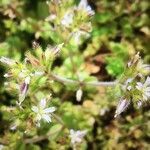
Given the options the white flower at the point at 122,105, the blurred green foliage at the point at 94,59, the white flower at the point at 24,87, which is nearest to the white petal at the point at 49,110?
the white flower at the point at 24,87

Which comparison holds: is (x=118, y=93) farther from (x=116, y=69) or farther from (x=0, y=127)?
(x=0, y=127)

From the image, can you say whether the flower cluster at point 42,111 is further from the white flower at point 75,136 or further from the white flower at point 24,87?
the white flower at point 75,136

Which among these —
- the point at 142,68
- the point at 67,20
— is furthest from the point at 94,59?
the point at 142,68

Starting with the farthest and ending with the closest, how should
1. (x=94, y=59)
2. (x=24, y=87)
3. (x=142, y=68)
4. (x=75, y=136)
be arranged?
(x=94, y=59)
(x=75, y=136)
(x=142, y=68)
(x=24, y=87)

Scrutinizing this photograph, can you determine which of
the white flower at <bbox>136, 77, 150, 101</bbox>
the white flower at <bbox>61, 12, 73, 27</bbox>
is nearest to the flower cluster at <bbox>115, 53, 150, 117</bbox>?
the white flower at <bbox>136, 77, 150, 101</bbox>

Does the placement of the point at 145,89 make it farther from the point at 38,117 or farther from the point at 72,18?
the point at 72,18

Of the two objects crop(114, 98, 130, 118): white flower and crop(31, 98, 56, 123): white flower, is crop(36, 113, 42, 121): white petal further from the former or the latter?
crop(114, 98, 130, 118): white flower
